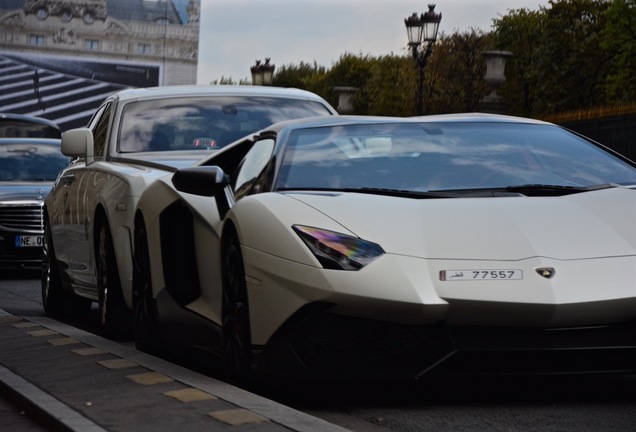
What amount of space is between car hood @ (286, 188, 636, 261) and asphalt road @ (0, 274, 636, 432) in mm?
543

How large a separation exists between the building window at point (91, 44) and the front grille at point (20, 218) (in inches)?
1329

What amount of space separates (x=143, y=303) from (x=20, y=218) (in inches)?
353

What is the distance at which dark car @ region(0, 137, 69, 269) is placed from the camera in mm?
16703

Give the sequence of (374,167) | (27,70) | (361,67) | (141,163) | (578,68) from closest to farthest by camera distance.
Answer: (374,167) → (141,163) → (27,70) → (578,68) → (361,67)

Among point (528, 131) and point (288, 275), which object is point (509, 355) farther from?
point (528, 131)

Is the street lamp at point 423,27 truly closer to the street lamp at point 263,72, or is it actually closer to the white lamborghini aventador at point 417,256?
the street lamp at point 263,72

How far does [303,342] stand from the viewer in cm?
586

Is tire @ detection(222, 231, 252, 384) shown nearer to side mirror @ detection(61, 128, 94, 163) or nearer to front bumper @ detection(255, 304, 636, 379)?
front bumper @ detection(255, 304, 636, 379)

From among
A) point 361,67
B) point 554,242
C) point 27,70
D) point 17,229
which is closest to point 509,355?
point 554,242

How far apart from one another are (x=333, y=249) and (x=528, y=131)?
5.91ft

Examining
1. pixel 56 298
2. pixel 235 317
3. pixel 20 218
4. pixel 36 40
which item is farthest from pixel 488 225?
pixel 36 40

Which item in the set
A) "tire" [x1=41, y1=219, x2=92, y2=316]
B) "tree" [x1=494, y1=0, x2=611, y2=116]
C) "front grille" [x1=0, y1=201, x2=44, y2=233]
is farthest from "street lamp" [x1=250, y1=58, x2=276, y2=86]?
"tire" [x1=41, y1=219, x2=92, y2=316]

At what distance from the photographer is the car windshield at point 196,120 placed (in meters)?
10.2

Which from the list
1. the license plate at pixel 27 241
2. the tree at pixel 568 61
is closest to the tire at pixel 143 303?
the license plate at pixel 27 241
